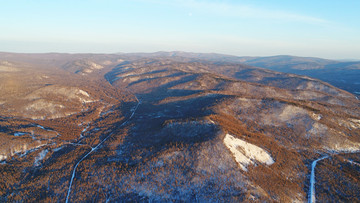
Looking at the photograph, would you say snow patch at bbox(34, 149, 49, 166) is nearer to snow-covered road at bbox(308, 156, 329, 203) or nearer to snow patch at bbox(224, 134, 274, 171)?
snow patch at bbox(224, 134, 274, 171)

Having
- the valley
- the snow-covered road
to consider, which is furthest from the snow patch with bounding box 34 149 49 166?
the snow-covered road

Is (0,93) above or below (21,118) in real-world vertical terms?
above

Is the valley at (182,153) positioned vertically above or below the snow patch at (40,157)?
above

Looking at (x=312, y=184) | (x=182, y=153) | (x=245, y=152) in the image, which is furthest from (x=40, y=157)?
(x=312, y=184)

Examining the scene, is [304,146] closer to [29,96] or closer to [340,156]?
[340,156]

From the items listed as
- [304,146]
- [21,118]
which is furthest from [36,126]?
[304,146]

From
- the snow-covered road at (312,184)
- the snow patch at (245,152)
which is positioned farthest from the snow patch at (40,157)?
the snow-covered road at (312,184)

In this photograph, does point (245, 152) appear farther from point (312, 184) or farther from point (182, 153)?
point (182, 153)

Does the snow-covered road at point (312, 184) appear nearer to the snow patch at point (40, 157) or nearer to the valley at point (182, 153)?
the valley at point (182, 153)

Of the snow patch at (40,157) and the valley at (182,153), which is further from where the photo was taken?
the snow patch at (40,157)
